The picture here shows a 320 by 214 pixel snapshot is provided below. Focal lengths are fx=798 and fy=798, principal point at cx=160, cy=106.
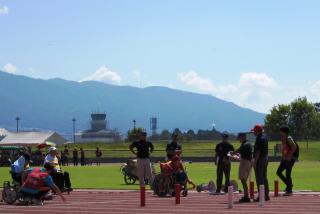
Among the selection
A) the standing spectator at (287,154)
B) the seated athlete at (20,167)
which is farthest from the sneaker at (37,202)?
the standing spectator at (287,154)

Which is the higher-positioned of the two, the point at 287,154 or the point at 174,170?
the point at 287,154

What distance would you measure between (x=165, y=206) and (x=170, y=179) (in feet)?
12.4

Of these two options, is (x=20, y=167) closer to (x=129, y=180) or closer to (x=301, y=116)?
(x=129, y=180)

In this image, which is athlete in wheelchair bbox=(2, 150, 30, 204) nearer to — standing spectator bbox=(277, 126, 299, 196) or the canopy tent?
standing spectator bbox=(277, 126, 299, 196)

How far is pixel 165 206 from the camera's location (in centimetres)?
1822

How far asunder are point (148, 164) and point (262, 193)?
6489 mm

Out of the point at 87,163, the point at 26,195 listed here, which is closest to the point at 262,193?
the point at 26,195

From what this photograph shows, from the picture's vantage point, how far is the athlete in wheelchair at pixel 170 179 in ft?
71.5

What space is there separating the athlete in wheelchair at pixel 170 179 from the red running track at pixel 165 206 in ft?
1.05

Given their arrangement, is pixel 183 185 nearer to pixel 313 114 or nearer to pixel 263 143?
pixel 263 143

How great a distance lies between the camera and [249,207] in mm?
17531

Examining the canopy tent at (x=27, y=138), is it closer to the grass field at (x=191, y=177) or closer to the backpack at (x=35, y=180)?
the grass field at (x=191, y=177)

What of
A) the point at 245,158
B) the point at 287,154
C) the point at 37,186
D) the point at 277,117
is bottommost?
the point at 37,186

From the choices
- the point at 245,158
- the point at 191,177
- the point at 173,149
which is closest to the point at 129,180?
the point at 191,177
